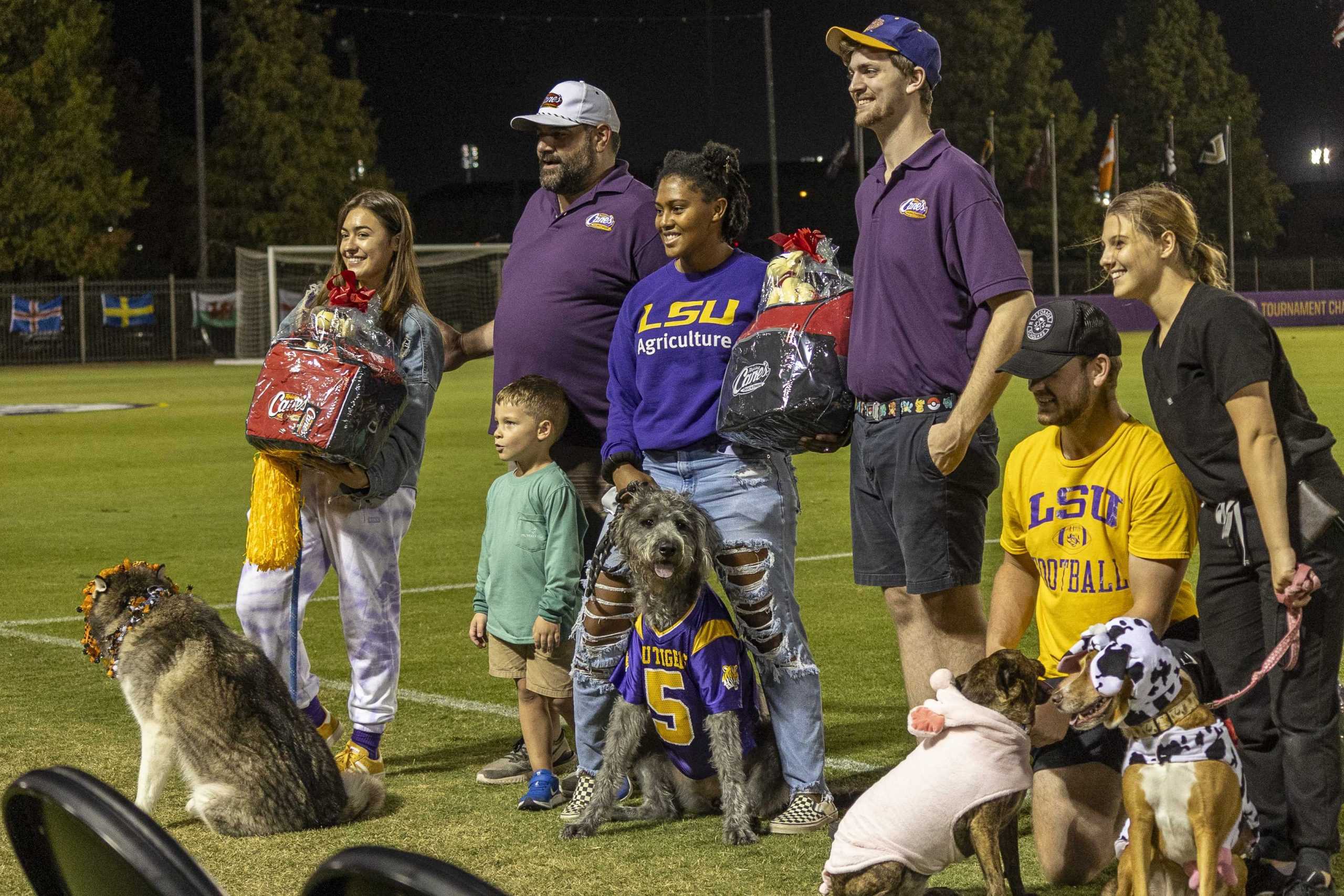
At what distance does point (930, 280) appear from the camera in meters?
4.61

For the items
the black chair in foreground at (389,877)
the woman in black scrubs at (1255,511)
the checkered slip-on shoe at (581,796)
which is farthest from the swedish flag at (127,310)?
the black chair in foreground at (389,877)

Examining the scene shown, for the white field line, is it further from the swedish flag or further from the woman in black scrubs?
the swedish flag

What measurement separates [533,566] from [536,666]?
0.34m

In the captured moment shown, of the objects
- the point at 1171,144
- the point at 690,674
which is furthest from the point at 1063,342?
the point at 1171,144

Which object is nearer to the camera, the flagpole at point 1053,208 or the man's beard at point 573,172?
the man's beard at point 573,172

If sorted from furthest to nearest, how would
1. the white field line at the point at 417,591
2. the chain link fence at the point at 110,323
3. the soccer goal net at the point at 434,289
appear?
the chain link fence at the point at 110,323 → the soccer goal net at the point at 434,289 → the white field line at the point at 417,591

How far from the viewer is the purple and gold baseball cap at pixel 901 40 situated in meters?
4.63

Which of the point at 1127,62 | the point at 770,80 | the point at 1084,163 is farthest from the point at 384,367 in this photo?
the point at 1127,62

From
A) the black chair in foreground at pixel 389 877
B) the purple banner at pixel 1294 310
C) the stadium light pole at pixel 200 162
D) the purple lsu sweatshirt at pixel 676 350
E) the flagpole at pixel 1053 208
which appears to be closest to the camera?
the black chair in foreground at pixel 389 877

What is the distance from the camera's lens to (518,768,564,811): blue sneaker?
5180 mm

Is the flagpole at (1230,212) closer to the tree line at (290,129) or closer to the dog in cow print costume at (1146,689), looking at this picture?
the tree line at (290,129)

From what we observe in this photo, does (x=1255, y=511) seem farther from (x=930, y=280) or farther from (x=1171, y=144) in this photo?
(x=1171, y=144)

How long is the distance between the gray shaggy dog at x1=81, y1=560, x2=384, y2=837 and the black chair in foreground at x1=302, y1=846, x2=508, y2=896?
3517mm

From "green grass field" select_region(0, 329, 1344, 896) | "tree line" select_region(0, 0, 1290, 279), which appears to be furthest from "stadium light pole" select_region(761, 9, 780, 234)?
"green grass field" select_region(0, 329, 1344, 896)
